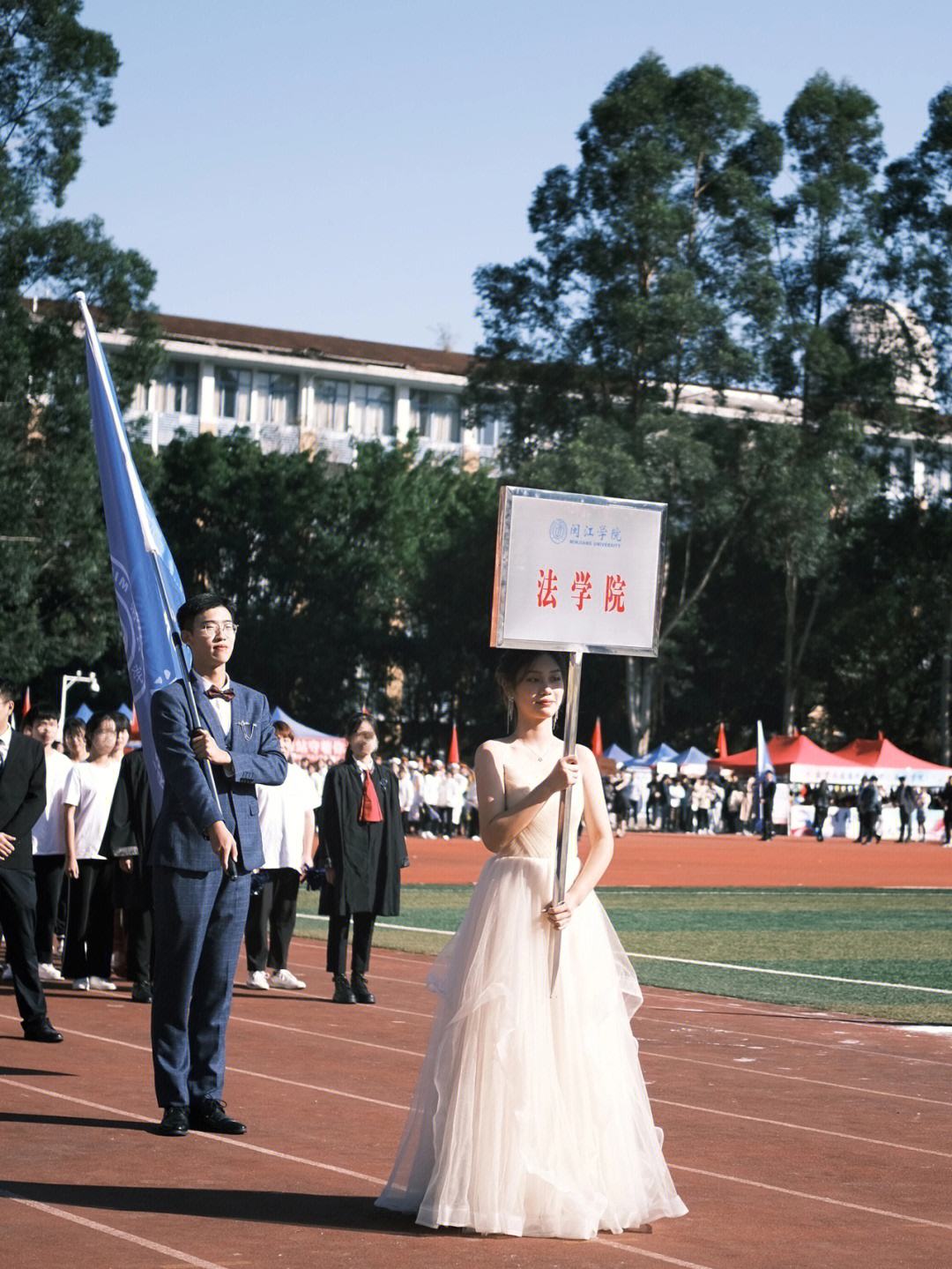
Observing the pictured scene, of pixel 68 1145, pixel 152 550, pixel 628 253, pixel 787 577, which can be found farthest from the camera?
pixel 787 577

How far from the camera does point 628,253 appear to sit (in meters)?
52.2

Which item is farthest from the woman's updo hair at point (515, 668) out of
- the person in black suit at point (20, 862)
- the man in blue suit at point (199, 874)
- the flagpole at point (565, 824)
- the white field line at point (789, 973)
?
the white field line at point (789, 973)

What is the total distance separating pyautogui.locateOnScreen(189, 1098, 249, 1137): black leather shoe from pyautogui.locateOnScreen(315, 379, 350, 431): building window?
78901mm

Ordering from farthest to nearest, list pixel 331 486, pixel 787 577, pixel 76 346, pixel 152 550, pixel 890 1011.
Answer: pixel 331 486
pixel 787 577
pixel 76 346
pixel 890 1011
pixel 152 550

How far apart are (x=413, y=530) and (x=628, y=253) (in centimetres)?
1877

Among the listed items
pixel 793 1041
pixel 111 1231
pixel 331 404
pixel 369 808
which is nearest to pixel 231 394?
pixel 331 404

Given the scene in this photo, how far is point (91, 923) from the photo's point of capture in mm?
12891

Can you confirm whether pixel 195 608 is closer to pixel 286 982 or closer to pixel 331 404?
pixel 286 982

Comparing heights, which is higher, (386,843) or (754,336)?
(754,336)

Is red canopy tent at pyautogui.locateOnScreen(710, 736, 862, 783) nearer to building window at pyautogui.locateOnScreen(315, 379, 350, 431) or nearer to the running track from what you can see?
building window at pyautogui.locateOnScreen(315, 379, 350, 431)

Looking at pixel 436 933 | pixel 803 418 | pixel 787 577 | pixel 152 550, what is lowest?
pixel 436 933

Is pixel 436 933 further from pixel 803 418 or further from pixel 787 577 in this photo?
pixel 787 577

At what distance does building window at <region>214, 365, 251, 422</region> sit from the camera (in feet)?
273

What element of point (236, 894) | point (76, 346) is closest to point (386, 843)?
point (236, 894)
